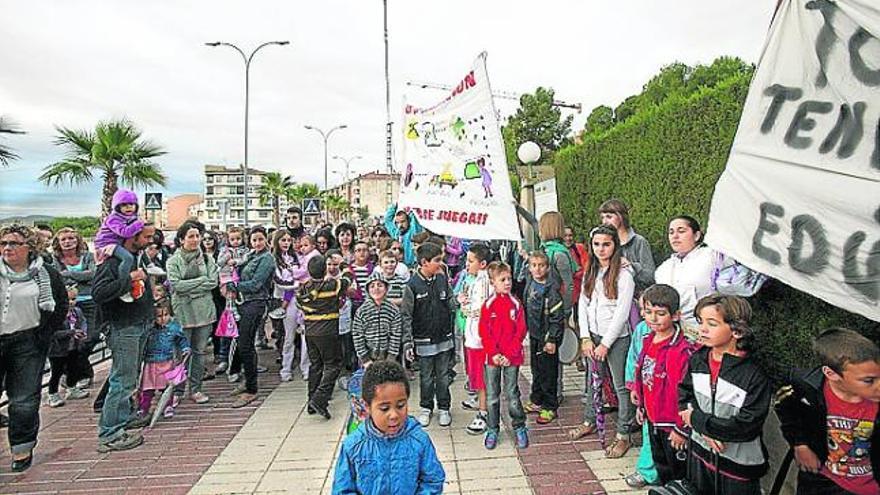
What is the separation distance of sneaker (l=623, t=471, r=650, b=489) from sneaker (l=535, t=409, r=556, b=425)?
50.2 inches

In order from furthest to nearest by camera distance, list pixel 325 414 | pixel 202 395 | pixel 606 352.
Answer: pixel 202 395 → pixel 325 414 → pixel 606 352

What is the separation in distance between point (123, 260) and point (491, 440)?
10.9 feet

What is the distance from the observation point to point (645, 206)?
264 inches

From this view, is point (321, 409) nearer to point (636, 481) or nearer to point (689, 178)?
point (636, 481)

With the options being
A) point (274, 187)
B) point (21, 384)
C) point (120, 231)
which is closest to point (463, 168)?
point (120, 231)

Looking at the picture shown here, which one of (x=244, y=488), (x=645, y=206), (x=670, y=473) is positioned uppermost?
(x=645, y=206)

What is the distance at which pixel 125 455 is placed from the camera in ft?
15.9

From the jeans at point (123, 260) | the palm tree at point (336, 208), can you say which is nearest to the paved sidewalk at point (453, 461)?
the jeans at point (123, 260)

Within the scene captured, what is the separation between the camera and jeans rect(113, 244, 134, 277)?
4750 mm

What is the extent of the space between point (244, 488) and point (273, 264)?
2.87m

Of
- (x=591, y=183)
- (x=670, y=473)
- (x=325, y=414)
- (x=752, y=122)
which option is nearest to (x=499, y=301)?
(x=670, y=473)

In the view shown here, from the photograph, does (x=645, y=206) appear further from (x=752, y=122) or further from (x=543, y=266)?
(x=752, y=122)

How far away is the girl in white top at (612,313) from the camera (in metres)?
4.49

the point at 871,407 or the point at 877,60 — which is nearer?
the point at 877,60
